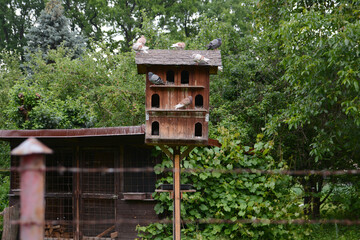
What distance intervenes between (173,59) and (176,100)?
686 millimetres

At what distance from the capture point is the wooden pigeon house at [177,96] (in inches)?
246

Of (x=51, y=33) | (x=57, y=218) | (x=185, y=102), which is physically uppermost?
(x=51, y=33)

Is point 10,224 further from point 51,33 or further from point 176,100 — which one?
point 51,33

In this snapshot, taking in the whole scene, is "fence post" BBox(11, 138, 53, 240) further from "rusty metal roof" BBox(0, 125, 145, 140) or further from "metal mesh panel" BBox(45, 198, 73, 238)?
"metal mesh panel" BBox(45, 198, 73, 238)

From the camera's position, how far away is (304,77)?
700 centimetres

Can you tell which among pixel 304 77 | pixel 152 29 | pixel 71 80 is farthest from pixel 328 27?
pixel 71 80

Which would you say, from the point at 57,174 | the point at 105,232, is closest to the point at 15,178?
the point at 57,174

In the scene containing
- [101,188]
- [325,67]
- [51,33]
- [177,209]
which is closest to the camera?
[177,209]

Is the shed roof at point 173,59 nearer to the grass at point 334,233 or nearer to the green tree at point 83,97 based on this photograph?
the grass at point 334,233

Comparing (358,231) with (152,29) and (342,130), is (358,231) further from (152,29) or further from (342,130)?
(152,29)

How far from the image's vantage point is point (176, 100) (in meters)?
6.43

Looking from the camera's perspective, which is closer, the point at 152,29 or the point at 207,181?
the point at 207,181

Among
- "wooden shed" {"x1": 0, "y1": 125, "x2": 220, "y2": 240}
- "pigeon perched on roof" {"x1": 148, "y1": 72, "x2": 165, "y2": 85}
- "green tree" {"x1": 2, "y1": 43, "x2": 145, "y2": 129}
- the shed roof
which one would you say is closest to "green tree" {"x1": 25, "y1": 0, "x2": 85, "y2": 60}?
"green tree" {"x1": 2, "y1": 43, "x2": 145, "y2": 129}

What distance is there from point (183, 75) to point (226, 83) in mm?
5132
